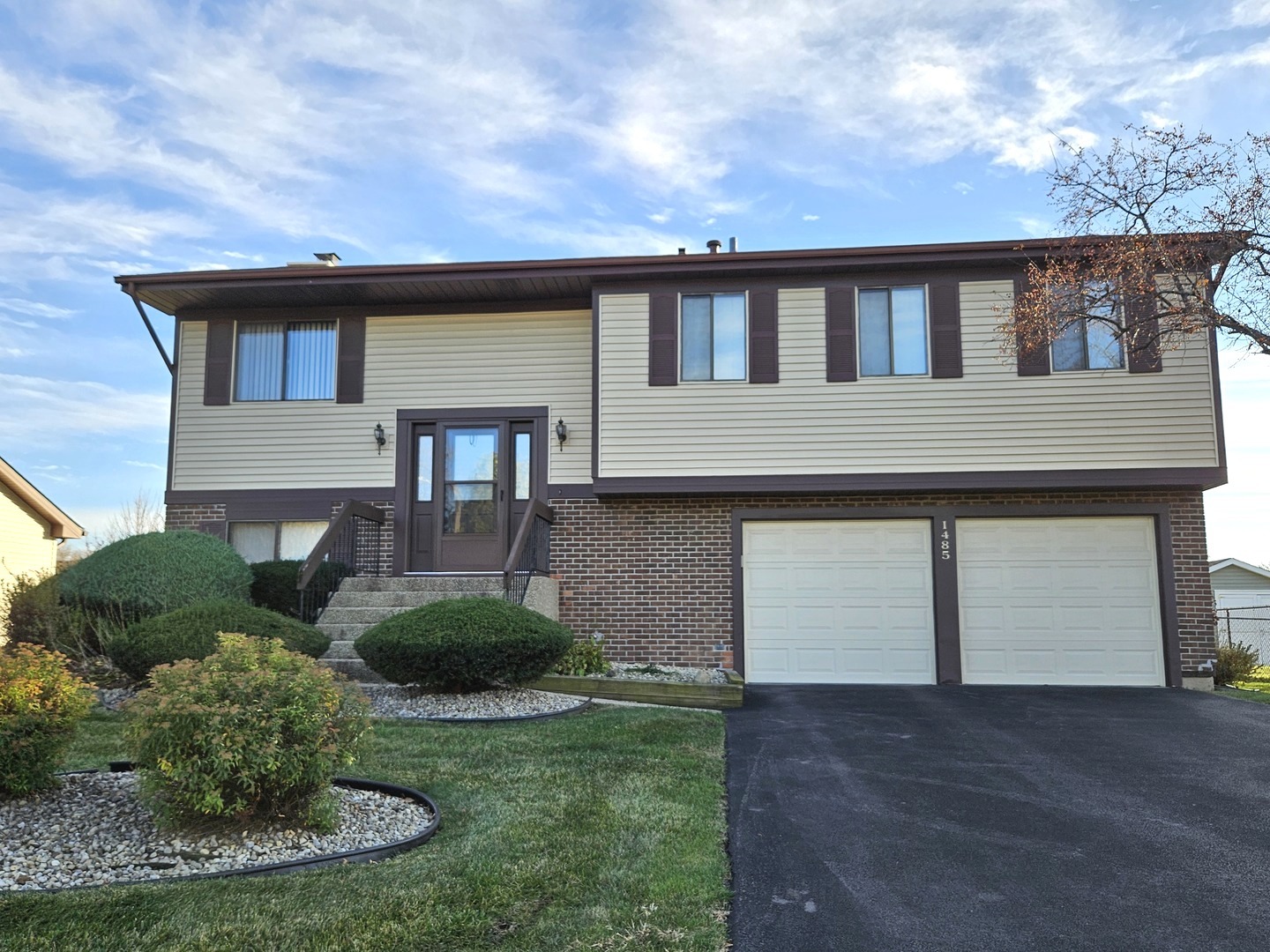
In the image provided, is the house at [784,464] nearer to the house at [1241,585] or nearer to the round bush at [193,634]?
the round bush at [193,634]

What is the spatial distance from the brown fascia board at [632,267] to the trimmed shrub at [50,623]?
14.6ft

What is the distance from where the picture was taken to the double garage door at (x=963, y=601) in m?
11.9

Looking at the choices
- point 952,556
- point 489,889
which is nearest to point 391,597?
point 952,556

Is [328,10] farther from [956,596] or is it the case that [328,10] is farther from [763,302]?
[956,596]

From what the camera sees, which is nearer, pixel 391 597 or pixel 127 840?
pixel 127 840

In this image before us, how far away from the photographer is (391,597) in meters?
11.3

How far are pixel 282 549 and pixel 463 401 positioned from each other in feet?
10.2

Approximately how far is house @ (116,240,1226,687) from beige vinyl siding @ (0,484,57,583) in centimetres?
531

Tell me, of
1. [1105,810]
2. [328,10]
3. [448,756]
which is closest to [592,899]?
[448,756]

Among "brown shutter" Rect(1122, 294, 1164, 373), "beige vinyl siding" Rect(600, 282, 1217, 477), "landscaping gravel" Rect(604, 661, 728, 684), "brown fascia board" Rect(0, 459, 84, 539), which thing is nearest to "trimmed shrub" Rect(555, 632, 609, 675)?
"landscaping gravel" Rect(604, 661, 728, 684)

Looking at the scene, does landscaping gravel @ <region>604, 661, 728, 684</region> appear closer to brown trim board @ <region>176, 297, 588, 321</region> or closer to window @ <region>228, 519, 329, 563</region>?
window @ <region>228, 519, 329, 563</region>

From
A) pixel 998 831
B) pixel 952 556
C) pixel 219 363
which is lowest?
pixel 998 831

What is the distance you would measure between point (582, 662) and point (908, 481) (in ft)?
15.2

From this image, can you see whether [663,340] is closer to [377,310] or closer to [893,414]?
[893,414]
